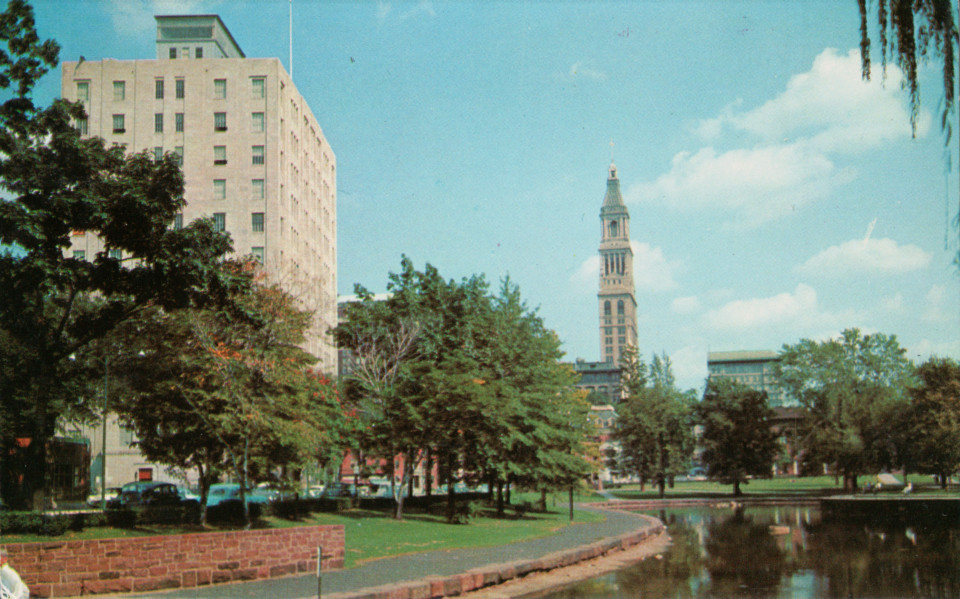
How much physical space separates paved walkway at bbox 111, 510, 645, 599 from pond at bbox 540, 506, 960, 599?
3.14 m

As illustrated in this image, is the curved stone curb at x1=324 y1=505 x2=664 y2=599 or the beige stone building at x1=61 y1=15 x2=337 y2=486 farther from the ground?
the beige stone building at x1=61 y1=15 x2=337 y2=486

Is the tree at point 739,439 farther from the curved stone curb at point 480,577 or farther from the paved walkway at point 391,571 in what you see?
the curved stone curb at point 480,577

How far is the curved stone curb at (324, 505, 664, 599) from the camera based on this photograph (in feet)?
53.2

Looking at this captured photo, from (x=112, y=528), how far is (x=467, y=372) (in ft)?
55.3

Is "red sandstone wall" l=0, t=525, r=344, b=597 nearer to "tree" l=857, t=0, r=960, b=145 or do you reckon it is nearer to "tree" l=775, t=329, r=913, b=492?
"tree" l=857, t=0, r=960, b=145

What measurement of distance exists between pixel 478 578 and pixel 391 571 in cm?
219

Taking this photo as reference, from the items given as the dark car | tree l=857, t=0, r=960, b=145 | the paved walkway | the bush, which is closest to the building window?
the dark car

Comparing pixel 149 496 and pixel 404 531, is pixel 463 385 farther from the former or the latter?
pixel 149 496

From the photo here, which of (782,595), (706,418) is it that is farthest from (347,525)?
(706,418)

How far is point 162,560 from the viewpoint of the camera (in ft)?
54.2

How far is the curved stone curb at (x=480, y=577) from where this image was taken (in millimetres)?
16219

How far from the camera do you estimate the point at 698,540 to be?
33.1 metres

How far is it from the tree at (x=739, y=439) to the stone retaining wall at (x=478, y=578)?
5211cm

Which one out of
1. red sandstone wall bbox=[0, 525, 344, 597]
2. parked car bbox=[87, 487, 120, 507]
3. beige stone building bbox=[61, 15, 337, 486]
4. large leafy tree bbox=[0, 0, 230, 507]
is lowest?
parked car bbox=[87, 487, 120, 507]
